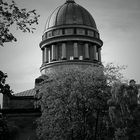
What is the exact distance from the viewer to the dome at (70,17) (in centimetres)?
4606

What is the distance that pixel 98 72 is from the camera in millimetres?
23516

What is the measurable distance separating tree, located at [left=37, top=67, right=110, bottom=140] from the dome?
23.3 meters

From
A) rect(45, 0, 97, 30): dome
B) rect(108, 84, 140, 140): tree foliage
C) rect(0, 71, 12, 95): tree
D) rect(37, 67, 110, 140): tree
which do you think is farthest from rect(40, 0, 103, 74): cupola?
rect(0, 71, 12, 95): tree

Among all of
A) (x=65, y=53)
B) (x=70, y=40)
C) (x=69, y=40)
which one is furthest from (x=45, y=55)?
(x=70, y=40)

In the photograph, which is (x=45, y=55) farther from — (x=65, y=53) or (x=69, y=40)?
(x=69, y=40)

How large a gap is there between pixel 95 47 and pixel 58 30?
6.72 m

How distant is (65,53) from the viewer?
44281 millimetres

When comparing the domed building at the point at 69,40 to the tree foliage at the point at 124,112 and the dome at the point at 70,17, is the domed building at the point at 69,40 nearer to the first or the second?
the dome at the point at 70,17

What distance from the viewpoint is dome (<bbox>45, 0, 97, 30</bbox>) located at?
151ft

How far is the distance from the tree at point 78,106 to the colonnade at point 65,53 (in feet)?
66.2

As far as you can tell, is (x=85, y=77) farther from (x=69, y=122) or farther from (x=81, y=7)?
(x=81, y=7)

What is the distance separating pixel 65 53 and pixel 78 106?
74.4 feet

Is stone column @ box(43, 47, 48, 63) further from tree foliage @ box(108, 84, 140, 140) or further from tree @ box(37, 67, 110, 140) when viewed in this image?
tree foliage @ box(108, 84, 140, 140)

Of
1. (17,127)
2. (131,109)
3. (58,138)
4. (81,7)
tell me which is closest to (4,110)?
(17,127)
